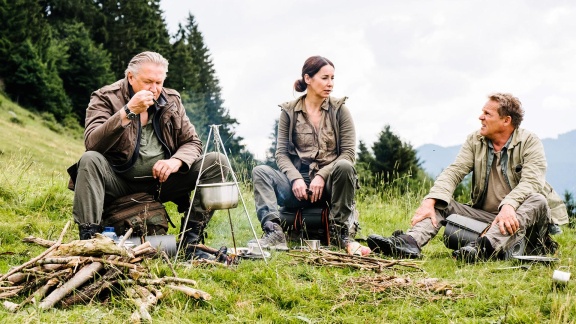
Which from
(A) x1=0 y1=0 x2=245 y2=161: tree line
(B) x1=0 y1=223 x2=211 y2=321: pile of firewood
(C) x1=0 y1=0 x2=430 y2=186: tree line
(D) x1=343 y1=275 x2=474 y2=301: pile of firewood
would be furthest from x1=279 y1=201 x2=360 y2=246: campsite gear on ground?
(A) x1=0 y1=0 x2=245 y2=161: tree line

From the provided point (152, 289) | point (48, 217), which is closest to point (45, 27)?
point (48, 217)

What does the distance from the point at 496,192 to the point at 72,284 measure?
12.1 ft

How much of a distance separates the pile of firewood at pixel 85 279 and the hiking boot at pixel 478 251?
2235 millimetres

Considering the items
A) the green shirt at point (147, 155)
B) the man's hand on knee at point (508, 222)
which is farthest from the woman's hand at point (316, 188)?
the man's hand on knee at point (508, 222)

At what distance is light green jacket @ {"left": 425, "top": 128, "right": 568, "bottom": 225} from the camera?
489cm

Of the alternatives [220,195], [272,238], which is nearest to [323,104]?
[272,238]

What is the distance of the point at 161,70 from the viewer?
479 centimetres

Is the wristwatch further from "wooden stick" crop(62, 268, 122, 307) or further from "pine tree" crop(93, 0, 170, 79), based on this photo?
"pine tree" crop(93, 0, 170, 79)

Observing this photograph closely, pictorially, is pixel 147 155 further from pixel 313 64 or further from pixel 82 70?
pixel 82 70

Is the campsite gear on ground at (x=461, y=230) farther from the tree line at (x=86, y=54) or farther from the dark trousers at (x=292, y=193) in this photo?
the tree line at (x=86, y=54)

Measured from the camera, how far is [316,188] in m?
5.38

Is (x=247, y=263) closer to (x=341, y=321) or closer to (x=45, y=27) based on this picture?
(x=341, y=321)

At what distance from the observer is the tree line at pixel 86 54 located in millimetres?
40625

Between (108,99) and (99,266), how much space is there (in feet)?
6.04
